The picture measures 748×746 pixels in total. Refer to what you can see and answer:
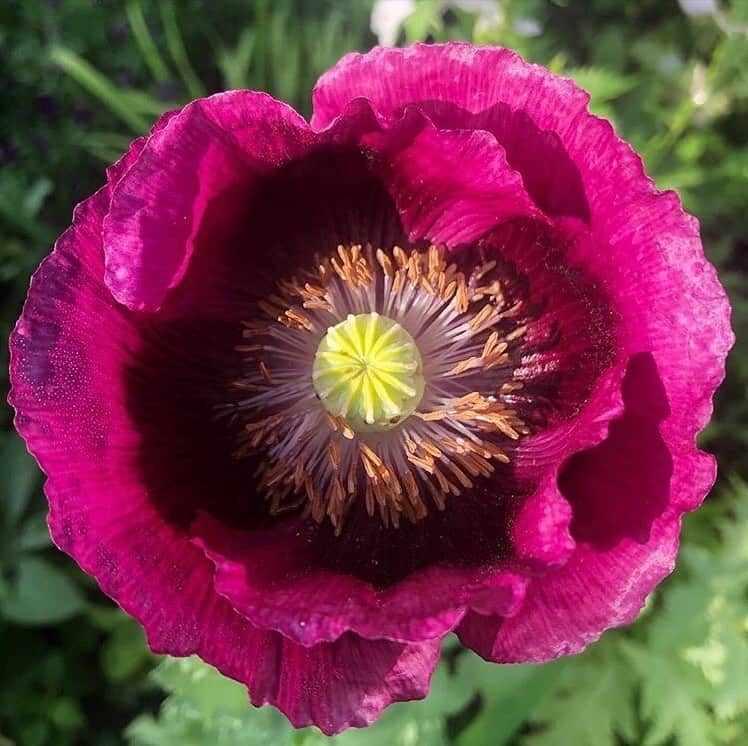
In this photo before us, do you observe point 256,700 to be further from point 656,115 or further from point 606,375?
point 656,115

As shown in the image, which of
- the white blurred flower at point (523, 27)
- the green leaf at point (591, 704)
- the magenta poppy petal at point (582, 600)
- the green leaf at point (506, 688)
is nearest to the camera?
the magenta poppy petal at point (582, 600)

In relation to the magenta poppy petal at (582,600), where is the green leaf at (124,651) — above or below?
below

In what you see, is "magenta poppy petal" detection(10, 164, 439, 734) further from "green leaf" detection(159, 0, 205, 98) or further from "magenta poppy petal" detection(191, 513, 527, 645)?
"green leaf" detection(159, 0, 205, 98)

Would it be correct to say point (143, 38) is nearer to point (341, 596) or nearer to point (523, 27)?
point (523, 27)

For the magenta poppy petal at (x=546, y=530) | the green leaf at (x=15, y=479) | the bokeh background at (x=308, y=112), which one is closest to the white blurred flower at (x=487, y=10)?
the bokeh background at (x=308, y=112)

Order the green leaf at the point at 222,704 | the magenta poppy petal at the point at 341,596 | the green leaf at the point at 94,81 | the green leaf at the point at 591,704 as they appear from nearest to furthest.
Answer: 1. the magenta poppy petal at the point at 341,596
2. the green leaf at the point at 222,704
3. the green leaf at the point at 591,704
4. the green leaf at the point at 94,81

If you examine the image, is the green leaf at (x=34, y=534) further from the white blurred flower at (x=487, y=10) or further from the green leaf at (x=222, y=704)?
the white blurred flower at (x=487, y=10)

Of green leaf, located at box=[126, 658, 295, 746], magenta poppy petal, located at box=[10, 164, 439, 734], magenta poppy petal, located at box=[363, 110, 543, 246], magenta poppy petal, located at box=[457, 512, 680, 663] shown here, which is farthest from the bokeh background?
magenta poppy petal, located at box=[363, 110, 543, 246]

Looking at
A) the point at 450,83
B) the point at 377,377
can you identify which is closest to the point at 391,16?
the point at 450,83

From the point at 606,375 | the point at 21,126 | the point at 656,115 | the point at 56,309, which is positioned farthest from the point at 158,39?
the point at 606,375
